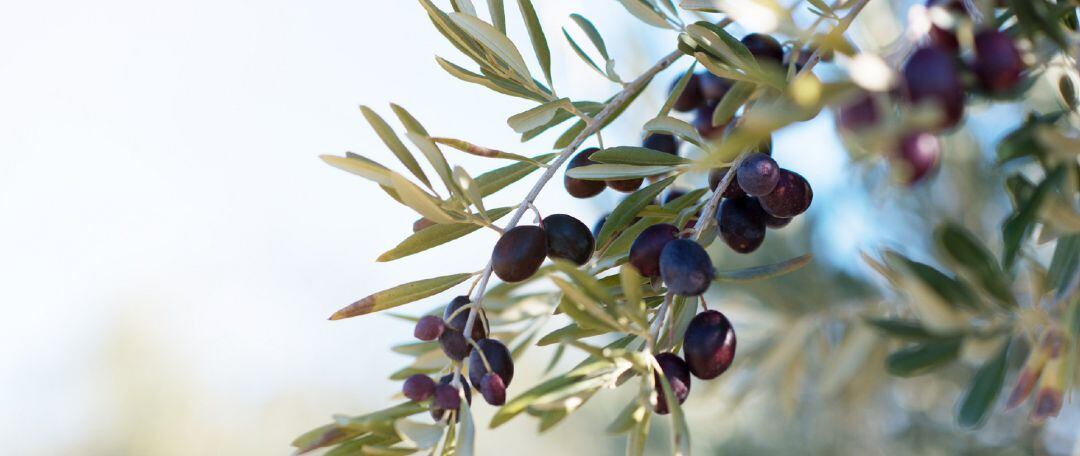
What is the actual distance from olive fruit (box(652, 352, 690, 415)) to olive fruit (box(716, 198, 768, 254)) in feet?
0.35

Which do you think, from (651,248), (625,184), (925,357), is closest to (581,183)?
(625,184)

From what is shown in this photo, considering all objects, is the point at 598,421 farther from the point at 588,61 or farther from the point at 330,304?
the point at 330,304

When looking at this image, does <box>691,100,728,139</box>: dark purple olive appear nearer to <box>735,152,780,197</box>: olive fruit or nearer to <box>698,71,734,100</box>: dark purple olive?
<box>698,71,734,100</box>: dark purple olive

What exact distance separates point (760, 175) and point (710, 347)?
109mm

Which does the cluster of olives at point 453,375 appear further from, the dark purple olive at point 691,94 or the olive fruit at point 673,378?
the dark purple olive at point 691,94

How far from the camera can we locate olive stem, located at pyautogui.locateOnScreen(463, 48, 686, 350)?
562 millimetres

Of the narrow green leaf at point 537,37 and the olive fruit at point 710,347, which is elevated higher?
the narrow green leaf at point 537,37

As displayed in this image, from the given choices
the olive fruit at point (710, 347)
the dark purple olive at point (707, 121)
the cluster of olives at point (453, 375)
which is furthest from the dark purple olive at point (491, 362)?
the dark purple olive at point (707, 121)

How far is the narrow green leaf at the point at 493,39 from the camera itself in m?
0.62

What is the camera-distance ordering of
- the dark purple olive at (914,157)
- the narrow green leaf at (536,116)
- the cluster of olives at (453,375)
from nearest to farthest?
the dark purple olive at (914,157)
the cluster of olives at (453,375)
the narrow green leaf at (536,116)

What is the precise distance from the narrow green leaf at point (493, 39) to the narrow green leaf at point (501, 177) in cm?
7

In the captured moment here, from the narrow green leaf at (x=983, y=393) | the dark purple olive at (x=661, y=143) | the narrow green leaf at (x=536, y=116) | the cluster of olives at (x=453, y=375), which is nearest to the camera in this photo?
the narrow green leaf at (x=983, y=393)

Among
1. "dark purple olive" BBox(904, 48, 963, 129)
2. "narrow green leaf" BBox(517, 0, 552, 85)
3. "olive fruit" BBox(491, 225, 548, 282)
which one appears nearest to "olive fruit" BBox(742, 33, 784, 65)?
"narrow green leaf" BBox(517, 0, 552, 85)

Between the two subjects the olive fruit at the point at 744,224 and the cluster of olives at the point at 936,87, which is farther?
the olive fruit at the point at 744,224
